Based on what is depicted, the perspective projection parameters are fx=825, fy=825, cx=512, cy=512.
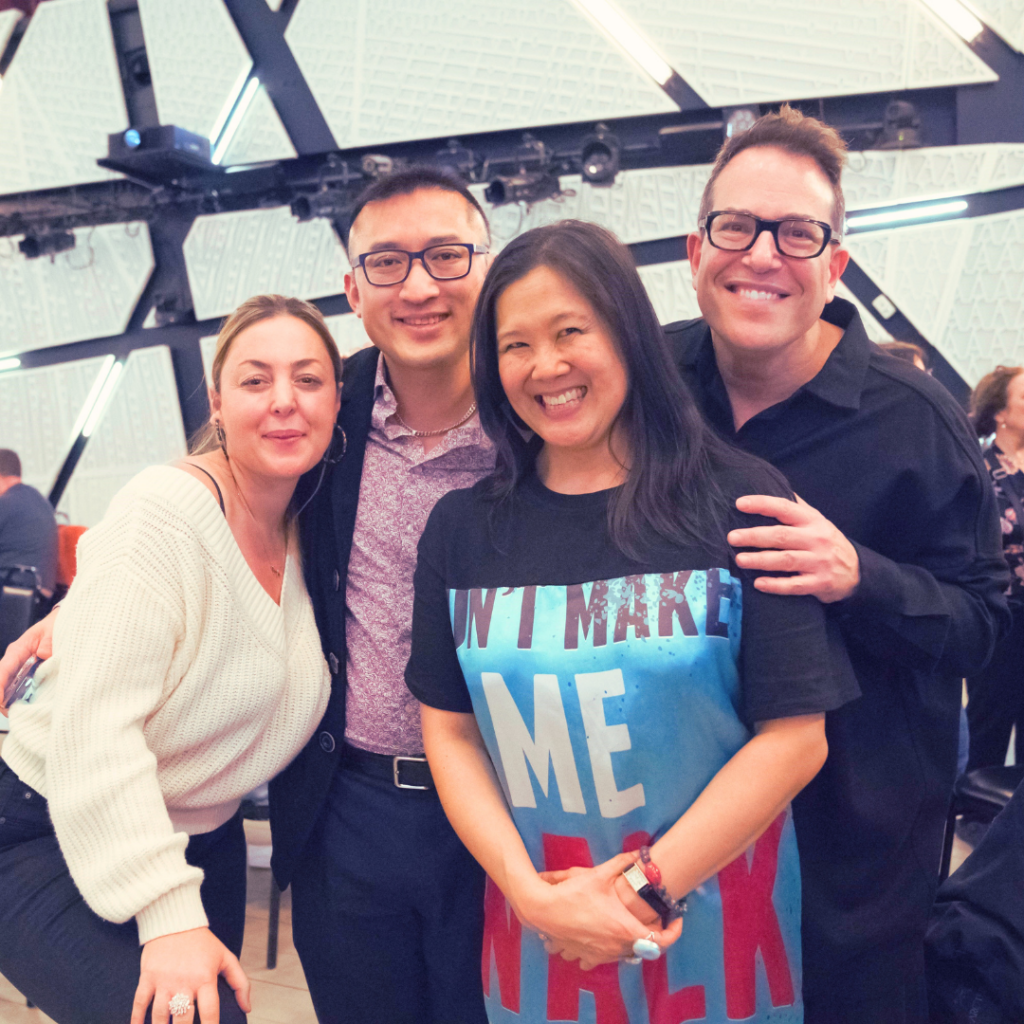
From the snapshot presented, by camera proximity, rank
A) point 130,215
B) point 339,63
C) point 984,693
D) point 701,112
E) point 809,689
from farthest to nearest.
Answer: point 130,215 → point 339,63 → point 701,112 → point 984,693 → point 809,689

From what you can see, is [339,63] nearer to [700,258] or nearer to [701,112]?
[701,112]

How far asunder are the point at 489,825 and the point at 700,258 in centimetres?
91

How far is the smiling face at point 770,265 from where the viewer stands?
3.98 ft

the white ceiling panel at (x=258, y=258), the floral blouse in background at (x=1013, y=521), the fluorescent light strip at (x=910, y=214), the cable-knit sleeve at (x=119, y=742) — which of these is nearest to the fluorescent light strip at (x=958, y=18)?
the fluorescent light strip at (x=910, y=214)

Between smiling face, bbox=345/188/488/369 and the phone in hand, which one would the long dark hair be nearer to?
smiling face, bbox=345/188/488/369

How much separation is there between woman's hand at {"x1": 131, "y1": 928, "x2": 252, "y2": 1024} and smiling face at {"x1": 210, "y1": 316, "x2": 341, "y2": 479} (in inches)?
27.2

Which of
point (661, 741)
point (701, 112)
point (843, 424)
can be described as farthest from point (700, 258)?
point (701, 112)

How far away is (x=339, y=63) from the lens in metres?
4.79

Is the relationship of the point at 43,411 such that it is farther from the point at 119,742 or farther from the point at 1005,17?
the point at 1005,17

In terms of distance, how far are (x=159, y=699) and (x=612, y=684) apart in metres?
0.65

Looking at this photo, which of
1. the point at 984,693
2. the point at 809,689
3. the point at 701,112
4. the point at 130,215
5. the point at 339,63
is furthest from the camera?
the point at 130,215

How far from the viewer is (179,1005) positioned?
41.4 inches

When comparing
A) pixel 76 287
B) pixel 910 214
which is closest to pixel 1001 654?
pixel 910 214

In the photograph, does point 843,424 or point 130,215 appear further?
point 130,215
